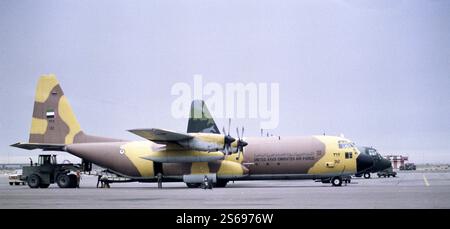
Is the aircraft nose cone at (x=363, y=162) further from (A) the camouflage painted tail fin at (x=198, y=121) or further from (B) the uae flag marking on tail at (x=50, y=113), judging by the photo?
(B) the uae flag marking on tail at (x=50, y=113)

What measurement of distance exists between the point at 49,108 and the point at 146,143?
10.1m

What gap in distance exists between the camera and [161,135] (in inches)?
1757

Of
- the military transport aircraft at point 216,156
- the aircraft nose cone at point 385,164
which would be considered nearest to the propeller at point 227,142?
the military transport aircraft at point 216,156

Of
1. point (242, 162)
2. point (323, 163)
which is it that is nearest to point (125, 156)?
point (242, 162)

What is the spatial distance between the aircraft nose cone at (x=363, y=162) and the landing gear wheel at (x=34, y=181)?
26.7 m

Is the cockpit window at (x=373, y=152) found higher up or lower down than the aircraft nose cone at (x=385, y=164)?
higher up

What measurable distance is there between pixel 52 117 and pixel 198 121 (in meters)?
13.0

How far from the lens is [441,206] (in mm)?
22453

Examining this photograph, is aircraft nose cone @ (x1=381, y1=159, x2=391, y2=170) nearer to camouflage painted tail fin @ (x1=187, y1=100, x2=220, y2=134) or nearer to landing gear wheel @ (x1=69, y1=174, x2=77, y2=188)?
camouflage painted tail fin @ (x1=187, y1=100, x2=220, y2=134)

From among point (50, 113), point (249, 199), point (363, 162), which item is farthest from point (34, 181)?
point (363, 162)

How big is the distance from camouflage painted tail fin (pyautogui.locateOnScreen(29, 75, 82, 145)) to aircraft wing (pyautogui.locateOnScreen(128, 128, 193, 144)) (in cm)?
919

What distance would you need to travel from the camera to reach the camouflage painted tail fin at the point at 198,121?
4947 centimetres

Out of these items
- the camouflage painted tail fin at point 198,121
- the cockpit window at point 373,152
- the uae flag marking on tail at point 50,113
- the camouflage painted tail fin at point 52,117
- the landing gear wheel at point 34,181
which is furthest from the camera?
the uae flag marking on tail at point 50,113

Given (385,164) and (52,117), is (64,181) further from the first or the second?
(385,164)
